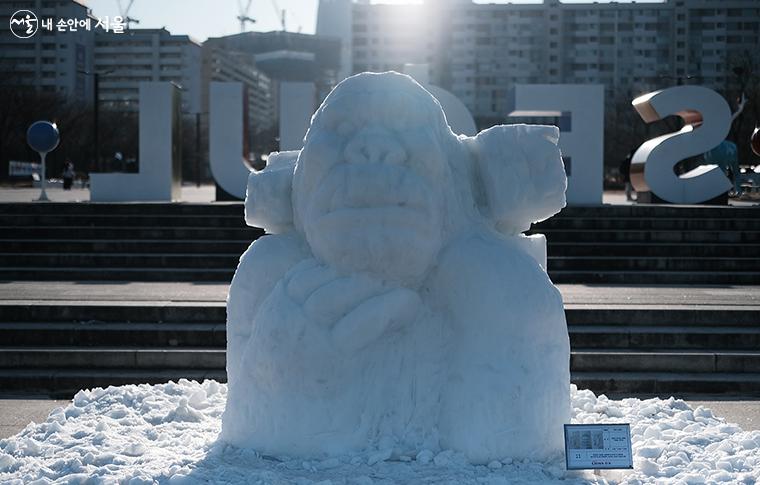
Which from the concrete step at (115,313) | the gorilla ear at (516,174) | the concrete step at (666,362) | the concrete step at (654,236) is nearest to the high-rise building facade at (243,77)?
the concrete step at (654,236)

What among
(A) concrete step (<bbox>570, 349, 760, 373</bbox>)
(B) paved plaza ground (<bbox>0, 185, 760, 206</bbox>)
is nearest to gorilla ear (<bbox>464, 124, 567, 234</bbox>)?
(A) concrete step (<bbox>570, 349, 760, 373</bbox>)

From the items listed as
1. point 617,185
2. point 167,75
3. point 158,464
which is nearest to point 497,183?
point 158,464

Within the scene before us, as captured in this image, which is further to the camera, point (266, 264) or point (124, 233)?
point (124, 233)

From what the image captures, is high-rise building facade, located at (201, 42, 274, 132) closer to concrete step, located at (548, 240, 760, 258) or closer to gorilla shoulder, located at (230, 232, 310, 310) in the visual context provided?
concrete step, located at (548, 240, 760, 258)

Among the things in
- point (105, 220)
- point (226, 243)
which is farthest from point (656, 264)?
point (105, 220)

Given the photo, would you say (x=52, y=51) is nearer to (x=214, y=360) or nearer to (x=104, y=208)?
(x=104, y=208)

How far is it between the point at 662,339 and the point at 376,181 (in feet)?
15.9

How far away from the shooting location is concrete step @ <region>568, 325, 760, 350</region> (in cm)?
805

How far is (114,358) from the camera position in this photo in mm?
7793

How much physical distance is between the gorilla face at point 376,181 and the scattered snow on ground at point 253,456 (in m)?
0.96

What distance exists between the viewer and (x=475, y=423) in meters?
4.18

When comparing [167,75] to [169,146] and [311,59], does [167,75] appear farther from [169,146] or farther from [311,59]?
[169,146]

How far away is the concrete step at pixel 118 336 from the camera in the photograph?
26.6ft

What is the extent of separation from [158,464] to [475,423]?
1543 millimetres
